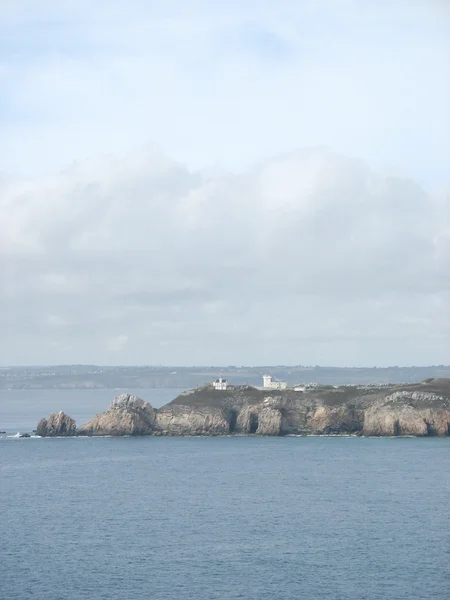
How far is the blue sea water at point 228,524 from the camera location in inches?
2174

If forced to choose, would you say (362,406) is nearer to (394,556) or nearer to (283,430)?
(283,430)

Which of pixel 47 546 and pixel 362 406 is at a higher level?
pixel 362 406

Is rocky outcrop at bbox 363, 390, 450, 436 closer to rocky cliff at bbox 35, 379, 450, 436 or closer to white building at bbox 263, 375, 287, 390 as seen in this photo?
rocky cliff at bbox 35, 379, 450, 436

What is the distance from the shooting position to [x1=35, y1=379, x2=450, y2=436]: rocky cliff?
128 meters

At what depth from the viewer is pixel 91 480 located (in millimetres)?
92875

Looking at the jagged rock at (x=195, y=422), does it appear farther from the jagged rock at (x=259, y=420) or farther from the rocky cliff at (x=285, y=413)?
the jagged rock at (x=259, y=420)

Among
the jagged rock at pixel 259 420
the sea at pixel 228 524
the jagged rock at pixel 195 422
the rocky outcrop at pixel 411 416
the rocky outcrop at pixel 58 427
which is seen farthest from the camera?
the rocky outcrop at pixel 58 427

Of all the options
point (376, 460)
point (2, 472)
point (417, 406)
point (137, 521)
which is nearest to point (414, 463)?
point (376, 460)

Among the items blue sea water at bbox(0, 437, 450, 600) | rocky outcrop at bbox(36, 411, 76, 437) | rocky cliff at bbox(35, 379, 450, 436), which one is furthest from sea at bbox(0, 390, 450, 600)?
rocky outcrop at bbox(36, 411, 76, 437)

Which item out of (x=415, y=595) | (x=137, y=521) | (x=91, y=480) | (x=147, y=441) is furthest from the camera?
(x=147, y=441)

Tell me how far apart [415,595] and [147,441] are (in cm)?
7828

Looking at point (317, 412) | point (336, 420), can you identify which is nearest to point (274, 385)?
point (317, 412)

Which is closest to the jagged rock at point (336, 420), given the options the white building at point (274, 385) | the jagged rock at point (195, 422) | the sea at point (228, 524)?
the jagged rock at point (195, 422)

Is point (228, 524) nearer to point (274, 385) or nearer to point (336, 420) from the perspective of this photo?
point (336, 420)
